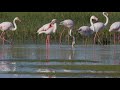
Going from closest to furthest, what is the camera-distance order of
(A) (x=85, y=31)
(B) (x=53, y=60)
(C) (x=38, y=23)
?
(B) (x=53, y=60), (A) (x=85, y=31), (C) (x=38, y=23)

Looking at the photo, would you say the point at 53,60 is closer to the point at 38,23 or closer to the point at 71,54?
the point at 71,54

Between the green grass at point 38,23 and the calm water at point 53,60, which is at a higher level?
the green grass at point 38,23

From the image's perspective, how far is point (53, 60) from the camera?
821 inches

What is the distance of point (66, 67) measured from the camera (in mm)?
18859

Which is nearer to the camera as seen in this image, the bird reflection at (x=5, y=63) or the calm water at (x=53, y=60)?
the calm water at (x=53, y=60)

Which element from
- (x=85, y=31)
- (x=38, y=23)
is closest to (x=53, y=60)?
(x=85, y=31)

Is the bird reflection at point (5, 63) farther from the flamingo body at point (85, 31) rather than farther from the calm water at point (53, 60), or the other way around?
the flamingo body at point (85, 31)

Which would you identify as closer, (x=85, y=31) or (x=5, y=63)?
(x=5, y=63)

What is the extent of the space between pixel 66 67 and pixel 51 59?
234 centimetres

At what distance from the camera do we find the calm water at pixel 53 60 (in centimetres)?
1748

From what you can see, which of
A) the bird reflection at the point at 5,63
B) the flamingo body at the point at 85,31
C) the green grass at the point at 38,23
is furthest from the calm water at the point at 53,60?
the green grass at the point at 38,23
